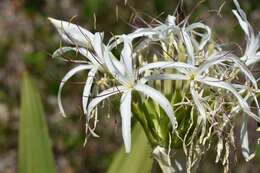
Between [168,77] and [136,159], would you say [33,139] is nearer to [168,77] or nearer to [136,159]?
[136,159]

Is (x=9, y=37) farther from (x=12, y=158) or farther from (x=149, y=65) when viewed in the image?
(x=149, y=65)

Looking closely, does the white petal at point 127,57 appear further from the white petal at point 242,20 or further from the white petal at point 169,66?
the white petal at point 242,20

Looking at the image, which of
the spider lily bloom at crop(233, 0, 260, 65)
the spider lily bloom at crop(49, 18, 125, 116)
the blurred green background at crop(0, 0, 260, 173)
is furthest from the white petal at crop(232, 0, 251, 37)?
the blurred green background at crop(0, 0, 260, 173)

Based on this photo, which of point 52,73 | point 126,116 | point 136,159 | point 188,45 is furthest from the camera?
point 52,73

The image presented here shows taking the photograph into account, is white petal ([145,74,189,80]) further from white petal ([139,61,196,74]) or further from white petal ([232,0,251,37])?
white petal ([232,0,251,37])

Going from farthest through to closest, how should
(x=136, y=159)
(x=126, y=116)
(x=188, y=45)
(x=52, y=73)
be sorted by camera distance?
(x=52, y=73)
(x=136, y=159)
(x=188, y=45)
(x=126, y=116)

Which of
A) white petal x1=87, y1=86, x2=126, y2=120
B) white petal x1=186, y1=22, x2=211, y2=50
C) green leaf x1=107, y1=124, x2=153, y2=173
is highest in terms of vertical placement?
white petal x1=186, y1=22, x2=211, y2=50

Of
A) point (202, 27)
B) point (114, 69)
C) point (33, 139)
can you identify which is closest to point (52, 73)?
point (33, 139)

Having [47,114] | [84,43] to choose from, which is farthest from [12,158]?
[84,43]
